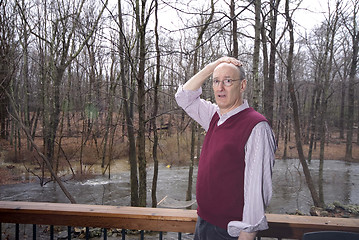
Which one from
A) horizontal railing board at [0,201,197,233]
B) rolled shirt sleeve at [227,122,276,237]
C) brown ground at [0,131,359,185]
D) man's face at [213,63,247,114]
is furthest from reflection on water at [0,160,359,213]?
rolled shirt sleeve at [227,122,276,237]

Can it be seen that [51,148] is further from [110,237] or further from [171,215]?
[171,215]

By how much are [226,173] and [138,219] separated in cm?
59

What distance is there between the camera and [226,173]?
1117 millimetres

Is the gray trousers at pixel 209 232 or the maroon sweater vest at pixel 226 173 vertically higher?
the maroon sweater vest at pixel 226 173

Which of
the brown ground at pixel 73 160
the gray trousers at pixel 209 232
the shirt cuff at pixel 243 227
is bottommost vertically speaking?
the brown ground at pixel 73 160

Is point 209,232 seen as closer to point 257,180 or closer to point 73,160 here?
point 257,180

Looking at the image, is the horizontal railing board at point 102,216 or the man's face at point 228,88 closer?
the man's face at point 228,88

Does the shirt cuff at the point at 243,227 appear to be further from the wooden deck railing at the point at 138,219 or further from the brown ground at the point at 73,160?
the brown ground at the point at 73,160

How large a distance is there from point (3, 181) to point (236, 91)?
37.6 feet

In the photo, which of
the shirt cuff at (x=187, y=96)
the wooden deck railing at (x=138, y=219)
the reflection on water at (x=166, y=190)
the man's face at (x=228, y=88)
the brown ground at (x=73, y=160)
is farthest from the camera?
the brown ground at (x=73, y=160)

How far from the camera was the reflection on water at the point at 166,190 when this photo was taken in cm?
902

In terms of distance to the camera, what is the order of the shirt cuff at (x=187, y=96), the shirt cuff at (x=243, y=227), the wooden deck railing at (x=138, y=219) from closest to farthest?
the shirt cuff at (x=243, y=227), the wooden deck railing at (x=138, y=219), the shirt cuff at (x=187, y=96)

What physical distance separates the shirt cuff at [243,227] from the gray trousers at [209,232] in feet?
0.18

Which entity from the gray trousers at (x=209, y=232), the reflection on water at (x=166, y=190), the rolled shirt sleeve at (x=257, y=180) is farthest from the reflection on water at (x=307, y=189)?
the rolled shirt sleeve at (x=257, y=180)
